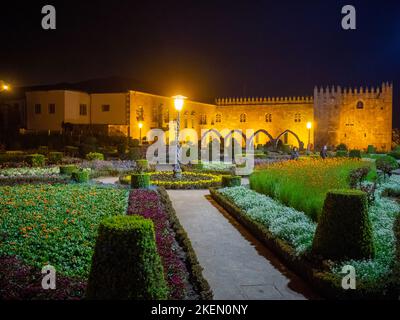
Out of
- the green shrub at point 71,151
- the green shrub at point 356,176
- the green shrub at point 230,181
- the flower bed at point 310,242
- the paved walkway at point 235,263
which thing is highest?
the green shrub at point 71,151

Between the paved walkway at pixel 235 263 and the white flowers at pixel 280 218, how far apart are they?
37 centimetres

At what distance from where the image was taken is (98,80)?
38.3 m

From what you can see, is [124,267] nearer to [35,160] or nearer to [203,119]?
[35,160]

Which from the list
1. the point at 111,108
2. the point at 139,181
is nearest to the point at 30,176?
the point at 139,181

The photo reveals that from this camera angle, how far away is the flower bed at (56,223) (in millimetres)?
5559

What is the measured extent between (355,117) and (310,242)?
33.1 metres

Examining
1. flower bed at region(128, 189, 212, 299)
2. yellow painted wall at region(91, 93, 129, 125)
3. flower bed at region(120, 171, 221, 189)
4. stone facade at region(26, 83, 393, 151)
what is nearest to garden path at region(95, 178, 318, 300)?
flower bed at region(128, 189, 212, 299)

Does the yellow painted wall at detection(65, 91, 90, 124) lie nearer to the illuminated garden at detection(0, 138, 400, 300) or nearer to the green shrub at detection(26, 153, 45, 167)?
the green shrub at detection(26, 153, 45, 167)

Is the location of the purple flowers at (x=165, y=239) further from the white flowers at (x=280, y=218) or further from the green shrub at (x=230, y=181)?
Answer: the green shrub at (x=230, y=181)

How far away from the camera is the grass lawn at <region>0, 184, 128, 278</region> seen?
5590mm

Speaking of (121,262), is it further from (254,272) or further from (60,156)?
(60,156)

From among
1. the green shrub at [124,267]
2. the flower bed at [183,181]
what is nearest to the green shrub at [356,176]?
the flower bed at [183,181]

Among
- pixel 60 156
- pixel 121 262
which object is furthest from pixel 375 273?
pixel 60 156

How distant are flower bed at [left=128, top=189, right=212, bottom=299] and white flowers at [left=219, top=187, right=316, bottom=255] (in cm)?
167
